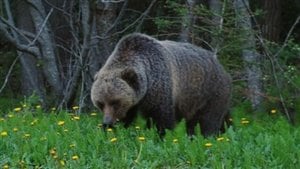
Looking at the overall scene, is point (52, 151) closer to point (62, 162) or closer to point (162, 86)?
point (62, 162)

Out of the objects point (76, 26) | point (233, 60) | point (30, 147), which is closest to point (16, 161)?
point (30, 147)

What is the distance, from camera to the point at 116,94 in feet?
27.3

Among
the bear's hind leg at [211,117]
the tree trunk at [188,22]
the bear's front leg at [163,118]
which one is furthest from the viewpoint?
the tree trunk at [188,22]

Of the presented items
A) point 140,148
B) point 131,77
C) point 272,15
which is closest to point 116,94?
point 131,77

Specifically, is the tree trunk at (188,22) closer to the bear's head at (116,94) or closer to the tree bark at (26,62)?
the bear's head at (116,94)

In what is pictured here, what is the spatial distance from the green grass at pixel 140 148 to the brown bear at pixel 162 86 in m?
0.25

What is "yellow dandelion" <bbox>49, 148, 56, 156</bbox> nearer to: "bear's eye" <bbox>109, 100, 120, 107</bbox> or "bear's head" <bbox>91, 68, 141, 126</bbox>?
"bear's head" <bbox>91, 68, 141, 126</bbox>

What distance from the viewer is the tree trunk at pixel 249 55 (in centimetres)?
1100

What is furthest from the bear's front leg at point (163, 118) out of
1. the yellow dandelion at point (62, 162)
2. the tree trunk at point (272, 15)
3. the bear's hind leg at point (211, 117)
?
the tree trunk at point (272, 15)

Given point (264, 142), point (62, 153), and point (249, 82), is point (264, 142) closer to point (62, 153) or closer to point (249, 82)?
A: point (62, 153)

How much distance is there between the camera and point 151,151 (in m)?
7.41

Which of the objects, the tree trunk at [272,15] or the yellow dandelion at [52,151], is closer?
the yellow dandelion at [52,151]

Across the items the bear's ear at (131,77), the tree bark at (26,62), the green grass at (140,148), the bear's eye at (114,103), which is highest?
the bear's ear at (131,77)

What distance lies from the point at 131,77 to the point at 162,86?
38 cm
